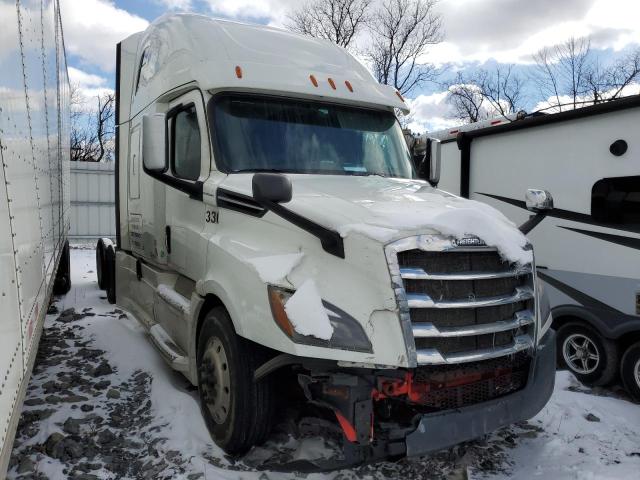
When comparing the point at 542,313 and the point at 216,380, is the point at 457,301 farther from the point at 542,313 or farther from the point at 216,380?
the point at 216,380

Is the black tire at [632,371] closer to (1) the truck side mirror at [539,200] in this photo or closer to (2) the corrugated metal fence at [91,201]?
(1) the truck side mirror at [539,200]

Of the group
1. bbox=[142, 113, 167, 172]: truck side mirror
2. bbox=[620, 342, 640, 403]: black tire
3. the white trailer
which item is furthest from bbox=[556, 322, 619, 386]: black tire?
the white trailer

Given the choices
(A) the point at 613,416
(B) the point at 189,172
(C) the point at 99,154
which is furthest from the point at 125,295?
(C) the point at 99,154

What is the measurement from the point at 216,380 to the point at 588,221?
400cm

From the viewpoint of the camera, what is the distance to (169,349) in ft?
15.2

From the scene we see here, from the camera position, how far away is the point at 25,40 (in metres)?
3.00

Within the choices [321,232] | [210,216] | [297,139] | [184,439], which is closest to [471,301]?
[321,232]

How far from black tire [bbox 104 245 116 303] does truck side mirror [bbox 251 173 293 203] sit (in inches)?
208

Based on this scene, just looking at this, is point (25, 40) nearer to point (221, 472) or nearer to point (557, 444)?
point (221, 472)

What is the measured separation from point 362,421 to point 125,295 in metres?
4.80

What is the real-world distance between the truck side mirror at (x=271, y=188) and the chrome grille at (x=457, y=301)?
28.4 inches

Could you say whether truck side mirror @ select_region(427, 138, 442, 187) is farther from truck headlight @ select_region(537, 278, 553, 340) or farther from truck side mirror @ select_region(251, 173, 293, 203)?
truck side mirror @ select_region(251, 173, 293, 203)

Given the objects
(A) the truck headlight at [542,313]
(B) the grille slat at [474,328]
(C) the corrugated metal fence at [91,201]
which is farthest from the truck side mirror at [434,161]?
(C) the corrugated metal fence at [91,201]

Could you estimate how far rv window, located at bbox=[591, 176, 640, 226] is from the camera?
17.0 feet
